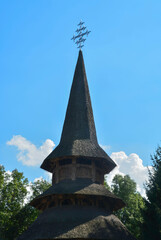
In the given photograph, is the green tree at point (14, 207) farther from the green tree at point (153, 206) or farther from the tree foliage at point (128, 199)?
the green tree at point (153, 206)

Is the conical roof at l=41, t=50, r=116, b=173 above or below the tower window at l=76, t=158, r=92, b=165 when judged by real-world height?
above

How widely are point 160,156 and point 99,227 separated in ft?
19.2

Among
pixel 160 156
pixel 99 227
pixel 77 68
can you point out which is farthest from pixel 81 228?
pixel 77 68

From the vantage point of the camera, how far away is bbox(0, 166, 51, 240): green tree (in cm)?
3312

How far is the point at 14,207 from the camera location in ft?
112

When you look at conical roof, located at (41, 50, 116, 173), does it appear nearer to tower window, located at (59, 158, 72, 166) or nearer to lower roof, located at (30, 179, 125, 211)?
tower window, located at (59, 158, 72, 166)

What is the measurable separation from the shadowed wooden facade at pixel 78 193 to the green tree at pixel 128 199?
44.0 feet

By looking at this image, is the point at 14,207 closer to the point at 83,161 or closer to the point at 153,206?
the point at 83,161

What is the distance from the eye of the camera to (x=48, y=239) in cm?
1550

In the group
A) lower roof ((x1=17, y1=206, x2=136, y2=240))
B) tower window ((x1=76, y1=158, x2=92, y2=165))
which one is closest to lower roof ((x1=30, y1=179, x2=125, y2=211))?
lower roof ((x1=17, y1=206, x2=136, y2=240))

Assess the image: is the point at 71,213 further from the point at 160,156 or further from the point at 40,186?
the point at 40,186

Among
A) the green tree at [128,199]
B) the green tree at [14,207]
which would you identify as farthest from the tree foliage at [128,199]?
the green tree at [14,207]

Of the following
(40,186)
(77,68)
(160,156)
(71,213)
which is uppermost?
(77,68)

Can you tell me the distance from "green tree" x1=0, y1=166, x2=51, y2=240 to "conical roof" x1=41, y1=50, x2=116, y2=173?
12814mm
